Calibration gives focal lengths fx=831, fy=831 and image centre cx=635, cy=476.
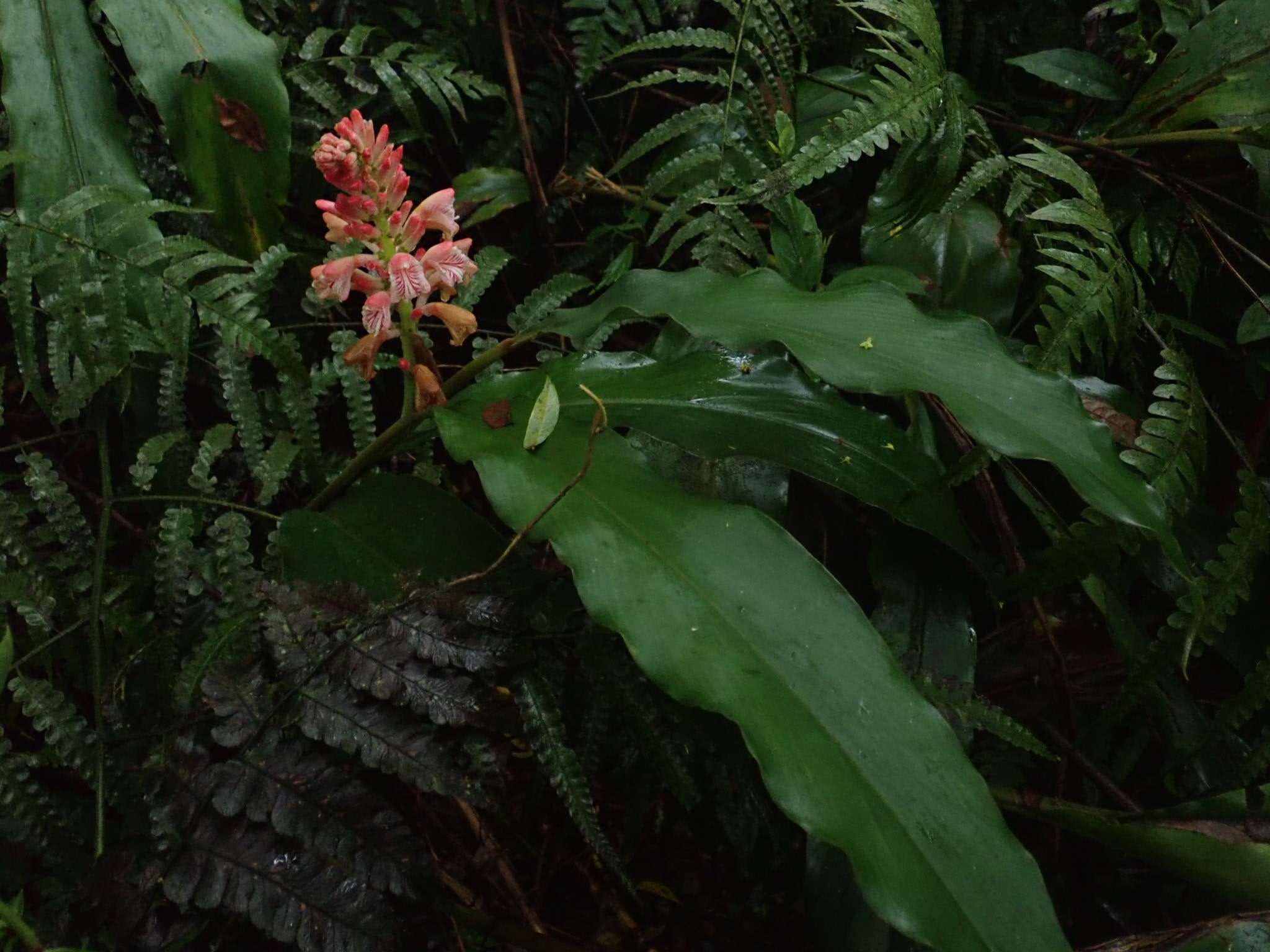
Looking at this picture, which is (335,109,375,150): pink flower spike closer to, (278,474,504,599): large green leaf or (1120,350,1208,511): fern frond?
(278,474,504,599): large green leaf

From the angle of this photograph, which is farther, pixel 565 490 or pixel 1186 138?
pixel 1186 138

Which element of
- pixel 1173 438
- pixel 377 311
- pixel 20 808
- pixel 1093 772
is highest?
pixel 377 311

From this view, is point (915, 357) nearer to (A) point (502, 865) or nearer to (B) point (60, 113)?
(A) point (502, 865)

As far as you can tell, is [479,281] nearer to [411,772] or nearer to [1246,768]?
[411,772]

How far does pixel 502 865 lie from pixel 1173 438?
1084 mm

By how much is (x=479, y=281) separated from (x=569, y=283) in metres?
0.14

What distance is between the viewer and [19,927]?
0.69m

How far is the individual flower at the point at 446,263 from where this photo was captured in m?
1.02

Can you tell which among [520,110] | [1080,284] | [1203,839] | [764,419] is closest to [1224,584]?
[1203,839]

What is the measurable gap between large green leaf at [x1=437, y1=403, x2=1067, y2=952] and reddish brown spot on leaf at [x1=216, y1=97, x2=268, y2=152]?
2.13 feet

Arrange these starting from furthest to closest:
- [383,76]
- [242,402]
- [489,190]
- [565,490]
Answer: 1. [489,190]
2. [383,76]
3. [242,402]
4. [565,490]

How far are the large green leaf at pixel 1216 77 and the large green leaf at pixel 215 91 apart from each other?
1295 mm

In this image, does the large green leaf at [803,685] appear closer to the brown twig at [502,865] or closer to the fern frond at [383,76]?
the brown twig at [502,865]

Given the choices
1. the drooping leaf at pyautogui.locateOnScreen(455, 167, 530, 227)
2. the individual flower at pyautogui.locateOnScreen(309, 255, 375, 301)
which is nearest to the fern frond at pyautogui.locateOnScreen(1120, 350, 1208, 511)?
the individual flower at pyautogui.locateOnScreen(309, 255, 375, 301)
